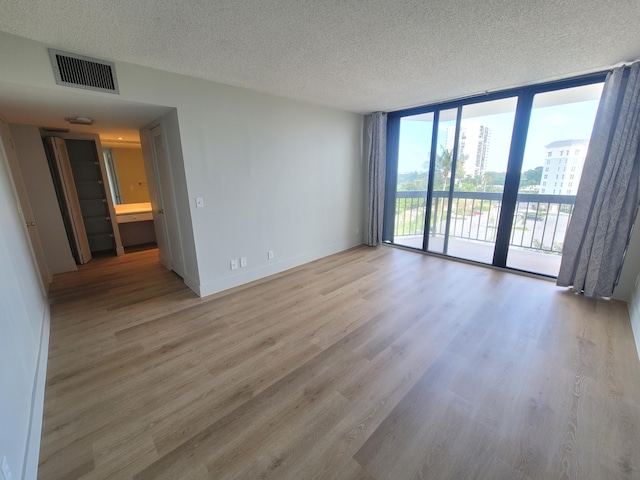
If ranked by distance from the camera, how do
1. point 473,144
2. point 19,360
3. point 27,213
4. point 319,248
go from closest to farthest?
point 19,360 → point 27,213 → point 473,144 → point 319,248

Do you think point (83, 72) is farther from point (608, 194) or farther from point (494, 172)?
point (608, 194)

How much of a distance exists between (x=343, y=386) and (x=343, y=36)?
8.47 ft

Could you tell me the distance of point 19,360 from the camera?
4.95ft

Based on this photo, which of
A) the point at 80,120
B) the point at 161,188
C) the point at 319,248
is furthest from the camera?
the point at 319,248

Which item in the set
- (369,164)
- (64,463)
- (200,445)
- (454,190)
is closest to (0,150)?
(64,463)

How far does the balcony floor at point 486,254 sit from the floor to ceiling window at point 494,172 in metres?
0.02

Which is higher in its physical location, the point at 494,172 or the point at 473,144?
Answer: the point at 473,144

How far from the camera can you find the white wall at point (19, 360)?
117 centimetres

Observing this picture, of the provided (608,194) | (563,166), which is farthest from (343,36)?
(563,166)

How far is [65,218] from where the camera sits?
4.16 meters

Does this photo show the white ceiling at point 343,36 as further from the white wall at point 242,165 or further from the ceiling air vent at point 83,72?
the white wall at point 242,165

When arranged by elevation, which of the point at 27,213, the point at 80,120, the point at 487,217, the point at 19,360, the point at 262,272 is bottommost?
the point at 262,272

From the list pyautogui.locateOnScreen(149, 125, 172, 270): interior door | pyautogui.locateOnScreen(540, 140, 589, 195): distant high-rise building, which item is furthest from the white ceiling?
pyautogui.locateOnScreen(149, 125, 172, 270): interior door

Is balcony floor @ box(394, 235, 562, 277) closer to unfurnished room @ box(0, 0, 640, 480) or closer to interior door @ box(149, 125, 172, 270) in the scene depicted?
unfurnished room @ box(0, 0, 640, 480)
